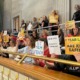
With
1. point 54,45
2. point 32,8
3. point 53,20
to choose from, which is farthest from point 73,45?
point 32,8

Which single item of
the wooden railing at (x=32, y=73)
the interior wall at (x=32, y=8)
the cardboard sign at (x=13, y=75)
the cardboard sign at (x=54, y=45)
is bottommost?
the cardboard sign at (x=13, y=75)

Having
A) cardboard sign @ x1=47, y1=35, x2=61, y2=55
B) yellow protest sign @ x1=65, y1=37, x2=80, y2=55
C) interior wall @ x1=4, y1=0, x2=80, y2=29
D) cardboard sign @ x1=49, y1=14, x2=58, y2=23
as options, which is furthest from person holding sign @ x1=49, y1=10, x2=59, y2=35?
yellow protest sign @ x1=65, y1=37, x2=80, y2=55

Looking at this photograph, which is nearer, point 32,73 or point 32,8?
point 32,73

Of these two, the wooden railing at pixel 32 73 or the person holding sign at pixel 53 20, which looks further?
the person holding sign at pixel 53 20

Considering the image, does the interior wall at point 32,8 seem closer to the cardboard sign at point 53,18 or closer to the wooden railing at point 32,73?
the cardboard sign at point 53,18

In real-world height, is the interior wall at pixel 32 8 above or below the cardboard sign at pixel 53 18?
above

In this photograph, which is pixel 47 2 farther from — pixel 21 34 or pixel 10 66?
pixel 10 66

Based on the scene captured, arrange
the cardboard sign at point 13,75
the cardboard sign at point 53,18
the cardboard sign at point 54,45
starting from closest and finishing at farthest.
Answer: the cardboard sign at point 54,45, the cardboard sign at point 13,75, the cardboard sign at point 53,18

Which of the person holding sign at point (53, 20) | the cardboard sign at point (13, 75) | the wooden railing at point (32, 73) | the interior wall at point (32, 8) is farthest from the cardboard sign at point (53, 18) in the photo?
the cardboard sign at point (13, 75)

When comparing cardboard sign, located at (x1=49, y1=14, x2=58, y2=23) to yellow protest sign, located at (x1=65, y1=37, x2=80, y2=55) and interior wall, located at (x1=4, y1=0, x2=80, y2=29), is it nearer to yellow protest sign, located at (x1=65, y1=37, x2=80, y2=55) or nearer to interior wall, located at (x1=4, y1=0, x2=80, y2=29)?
interior wall, located at (x1=4, y1=0, x2=80, y2=29)

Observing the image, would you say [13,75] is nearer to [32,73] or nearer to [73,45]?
[32,73]

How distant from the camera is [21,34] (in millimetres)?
4488

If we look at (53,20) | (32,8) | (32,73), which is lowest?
(32,73)

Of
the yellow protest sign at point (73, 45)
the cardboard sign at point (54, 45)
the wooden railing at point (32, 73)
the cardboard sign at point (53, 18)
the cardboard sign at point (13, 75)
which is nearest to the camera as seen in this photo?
the wooden railing at point (32, 73)
